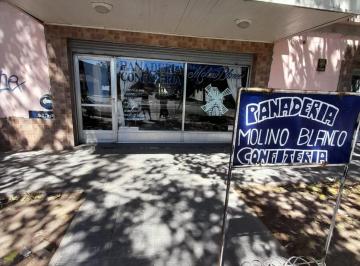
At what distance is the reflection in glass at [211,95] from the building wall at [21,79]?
11.3ft

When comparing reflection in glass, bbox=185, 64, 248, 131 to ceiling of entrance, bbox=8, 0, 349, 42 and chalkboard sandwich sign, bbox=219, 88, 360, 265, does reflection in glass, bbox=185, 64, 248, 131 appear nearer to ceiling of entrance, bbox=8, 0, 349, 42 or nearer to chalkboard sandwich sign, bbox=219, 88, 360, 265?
ceiling of entrance, bbox=8, 0, 349, 42

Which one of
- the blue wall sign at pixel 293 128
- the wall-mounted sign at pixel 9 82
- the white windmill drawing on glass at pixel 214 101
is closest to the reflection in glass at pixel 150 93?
the white windmill drawing on glass at pixel 214 101

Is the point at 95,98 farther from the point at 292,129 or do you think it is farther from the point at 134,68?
the point at 292,129

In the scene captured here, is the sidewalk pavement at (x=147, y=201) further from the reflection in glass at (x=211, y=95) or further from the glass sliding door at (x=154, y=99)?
the reflection in glass at (x=211, y=95)

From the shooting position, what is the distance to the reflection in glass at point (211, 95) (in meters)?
6.59

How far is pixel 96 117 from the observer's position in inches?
247

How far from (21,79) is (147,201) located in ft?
13.6

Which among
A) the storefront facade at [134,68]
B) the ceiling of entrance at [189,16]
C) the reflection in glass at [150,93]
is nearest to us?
the ceiling of entrance at [189,16]

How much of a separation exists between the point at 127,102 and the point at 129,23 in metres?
1.96

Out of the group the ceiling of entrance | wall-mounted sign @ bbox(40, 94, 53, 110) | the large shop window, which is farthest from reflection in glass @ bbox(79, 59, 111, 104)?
the ceiling of entrance

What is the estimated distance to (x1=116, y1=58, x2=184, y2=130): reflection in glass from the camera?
246 inches

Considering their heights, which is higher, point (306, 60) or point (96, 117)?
point (306, 60)

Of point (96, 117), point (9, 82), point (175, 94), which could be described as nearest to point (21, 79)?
point (9, 82)

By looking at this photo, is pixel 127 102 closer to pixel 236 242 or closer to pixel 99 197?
pixel 99 197
